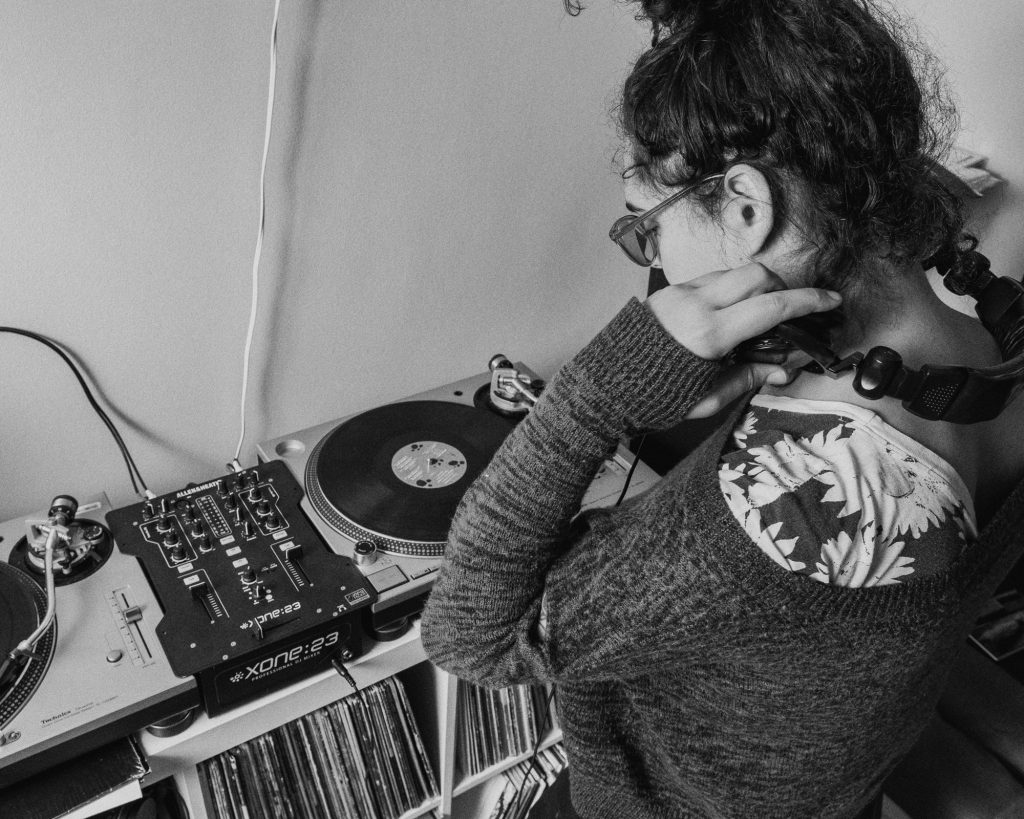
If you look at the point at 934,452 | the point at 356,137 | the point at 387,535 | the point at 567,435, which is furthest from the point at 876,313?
the point at 356,137

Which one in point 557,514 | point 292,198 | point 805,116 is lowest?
point 557,514

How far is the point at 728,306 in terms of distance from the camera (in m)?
0.74

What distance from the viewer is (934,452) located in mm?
712

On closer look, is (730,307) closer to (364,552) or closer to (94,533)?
(364,552)

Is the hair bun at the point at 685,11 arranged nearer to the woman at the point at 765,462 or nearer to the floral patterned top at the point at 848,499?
the woman at the point at 765,462

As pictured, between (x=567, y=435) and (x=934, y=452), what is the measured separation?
1.10 ft

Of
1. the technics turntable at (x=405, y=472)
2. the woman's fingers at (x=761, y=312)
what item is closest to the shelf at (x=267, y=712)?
the technics turntable at (x=405, y=472)

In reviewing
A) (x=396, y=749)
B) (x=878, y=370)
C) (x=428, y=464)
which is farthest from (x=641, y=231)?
(x=396, y=749)

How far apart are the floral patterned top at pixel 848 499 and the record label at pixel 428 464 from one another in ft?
2.09

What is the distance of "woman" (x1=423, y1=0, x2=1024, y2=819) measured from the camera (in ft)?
2.17

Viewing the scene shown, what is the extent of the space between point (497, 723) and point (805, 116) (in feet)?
3.99

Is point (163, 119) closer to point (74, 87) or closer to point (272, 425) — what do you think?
point (74, 87)

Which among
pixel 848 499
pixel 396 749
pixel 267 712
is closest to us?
pixel 848 499

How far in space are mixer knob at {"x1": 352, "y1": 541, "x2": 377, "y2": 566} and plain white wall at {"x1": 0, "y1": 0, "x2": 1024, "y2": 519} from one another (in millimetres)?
435
